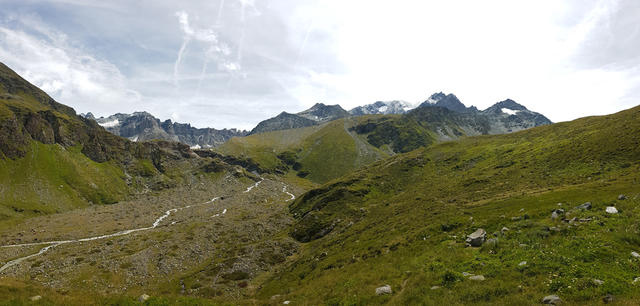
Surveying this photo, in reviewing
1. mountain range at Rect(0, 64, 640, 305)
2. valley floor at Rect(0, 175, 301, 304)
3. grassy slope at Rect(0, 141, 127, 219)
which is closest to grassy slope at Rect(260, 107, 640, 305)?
mountain range at Rect(0, 64, 640, 305)

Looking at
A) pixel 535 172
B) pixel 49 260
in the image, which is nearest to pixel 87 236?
pixel 49 260

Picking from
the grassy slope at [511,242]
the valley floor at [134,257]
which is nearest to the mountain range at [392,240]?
the grassy slope at [511,242]

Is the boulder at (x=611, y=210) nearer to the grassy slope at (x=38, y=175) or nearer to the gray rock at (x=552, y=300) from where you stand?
the gray rock at (x=552, y=300)

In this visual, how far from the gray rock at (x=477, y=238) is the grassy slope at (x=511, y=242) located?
1108mm

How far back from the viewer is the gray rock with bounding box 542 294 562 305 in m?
15.7

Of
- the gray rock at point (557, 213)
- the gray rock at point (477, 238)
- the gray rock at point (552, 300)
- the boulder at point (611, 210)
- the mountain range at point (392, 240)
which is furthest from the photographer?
the gray rock at point (557, 213)

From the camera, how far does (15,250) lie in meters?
82.1

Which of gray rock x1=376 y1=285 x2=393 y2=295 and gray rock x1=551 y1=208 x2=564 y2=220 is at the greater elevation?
gray rock x1=551 y1=208 x2=564 y2=220

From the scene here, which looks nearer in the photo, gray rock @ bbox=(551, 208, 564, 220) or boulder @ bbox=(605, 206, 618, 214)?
boulder @ bbox=(605, 206, 618, 214)

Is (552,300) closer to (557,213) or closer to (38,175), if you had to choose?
(557,213)

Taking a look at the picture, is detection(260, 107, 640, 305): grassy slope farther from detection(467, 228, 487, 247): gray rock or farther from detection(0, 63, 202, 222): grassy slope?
detection(0, 63, 202, 222): grassy slope

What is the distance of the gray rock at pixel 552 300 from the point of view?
618 inches

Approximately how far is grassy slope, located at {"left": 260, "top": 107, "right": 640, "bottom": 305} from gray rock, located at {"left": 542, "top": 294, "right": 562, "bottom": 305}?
501 mm

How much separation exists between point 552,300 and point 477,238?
1382 cm
